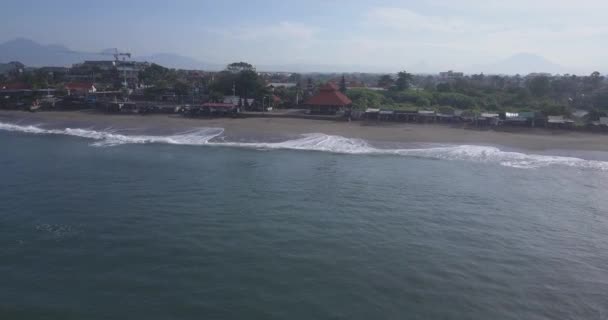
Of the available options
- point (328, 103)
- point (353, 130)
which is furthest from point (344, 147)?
point (328, 103)

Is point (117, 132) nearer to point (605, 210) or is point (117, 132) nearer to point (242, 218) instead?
point (242, 218)

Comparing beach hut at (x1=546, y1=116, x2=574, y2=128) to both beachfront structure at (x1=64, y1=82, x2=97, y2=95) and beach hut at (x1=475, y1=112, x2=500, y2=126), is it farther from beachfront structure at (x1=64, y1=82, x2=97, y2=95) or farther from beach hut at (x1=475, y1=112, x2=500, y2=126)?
beachfront structure at (x1=64, y1=82, x2=97, y2=95)

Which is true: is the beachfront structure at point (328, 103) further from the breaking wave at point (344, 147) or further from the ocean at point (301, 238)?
the ocean at point (301, 238)

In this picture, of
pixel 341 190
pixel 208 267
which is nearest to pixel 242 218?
pixel 208 267

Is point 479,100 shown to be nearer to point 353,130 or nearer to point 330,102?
point 330,102

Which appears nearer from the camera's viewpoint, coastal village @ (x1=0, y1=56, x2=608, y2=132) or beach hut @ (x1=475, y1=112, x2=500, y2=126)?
beach hut @ (x1=475, y1=112, x2=500, y2=126)

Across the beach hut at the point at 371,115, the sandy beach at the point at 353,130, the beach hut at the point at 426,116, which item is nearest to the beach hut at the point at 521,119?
the sandy beach at the point at 353,130

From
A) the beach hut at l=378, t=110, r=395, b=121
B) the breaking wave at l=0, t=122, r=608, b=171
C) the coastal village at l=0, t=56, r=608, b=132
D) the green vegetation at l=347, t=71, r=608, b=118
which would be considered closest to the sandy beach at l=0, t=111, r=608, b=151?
the breaking wave at l=0, t=122, r=608, b=171
